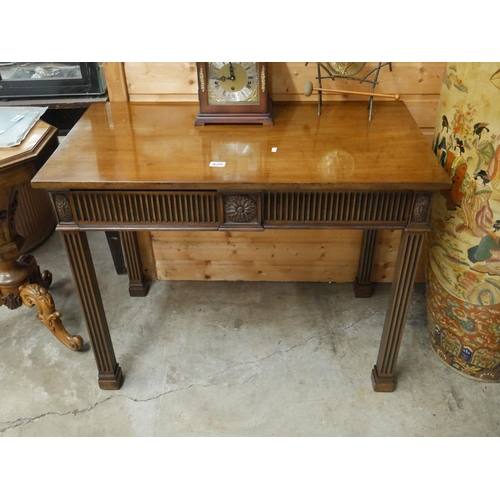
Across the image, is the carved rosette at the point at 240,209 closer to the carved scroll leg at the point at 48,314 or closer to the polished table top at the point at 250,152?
the polished table top at the point at 250,152

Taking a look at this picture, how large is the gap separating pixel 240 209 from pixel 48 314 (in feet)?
3.36

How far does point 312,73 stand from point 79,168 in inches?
35.7

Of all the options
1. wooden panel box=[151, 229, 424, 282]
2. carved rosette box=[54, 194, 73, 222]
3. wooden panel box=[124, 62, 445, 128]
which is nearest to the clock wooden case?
wooden panel box=[124, 62, 445, 128]

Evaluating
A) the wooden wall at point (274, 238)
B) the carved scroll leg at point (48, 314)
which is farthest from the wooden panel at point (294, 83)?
the carved scroll leg at point (48, 314)

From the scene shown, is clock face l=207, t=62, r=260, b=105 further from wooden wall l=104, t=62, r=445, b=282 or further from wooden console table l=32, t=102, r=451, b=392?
wooden wall l=104, t=62, r=445, b=282

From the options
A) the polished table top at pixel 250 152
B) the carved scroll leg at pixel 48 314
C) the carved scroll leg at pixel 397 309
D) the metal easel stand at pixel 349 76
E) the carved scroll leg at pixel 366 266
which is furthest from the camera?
the carved scroll leg at pixel 366 266

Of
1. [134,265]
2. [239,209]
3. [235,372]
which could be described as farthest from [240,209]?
[134,265]

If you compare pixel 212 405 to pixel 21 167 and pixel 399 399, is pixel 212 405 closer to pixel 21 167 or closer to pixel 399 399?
pixel 399 399

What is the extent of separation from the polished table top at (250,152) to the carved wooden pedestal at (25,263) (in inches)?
8.0

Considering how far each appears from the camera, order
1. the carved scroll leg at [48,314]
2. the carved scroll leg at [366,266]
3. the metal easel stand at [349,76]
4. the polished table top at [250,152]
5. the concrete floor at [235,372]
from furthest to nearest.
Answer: the carved scroll leg at [366,266], the carved scroll leg at [48,314], the concrete floor at [235,372], the metal easel stand at [349,76], the polished table top at [250,152]

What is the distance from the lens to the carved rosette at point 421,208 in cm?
144

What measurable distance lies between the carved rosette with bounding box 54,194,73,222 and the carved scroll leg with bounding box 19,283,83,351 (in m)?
0.64

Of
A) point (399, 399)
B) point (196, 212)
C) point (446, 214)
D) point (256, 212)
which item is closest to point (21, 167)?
point (196, 212)

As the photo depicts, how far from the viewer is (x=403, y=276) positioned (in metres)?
1.64
